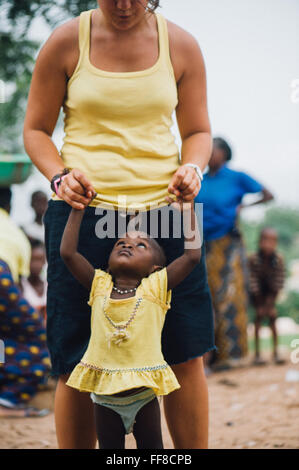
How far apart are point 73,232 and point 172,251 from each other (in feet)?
1.23

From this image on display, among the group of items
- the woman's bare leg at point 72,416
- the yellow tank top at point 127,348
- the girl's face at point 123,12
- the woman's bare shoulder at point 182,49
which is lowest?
the woman's bare leg at point 72,416

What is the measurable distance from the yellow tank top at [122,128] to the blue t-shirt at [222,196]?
334 centimetres

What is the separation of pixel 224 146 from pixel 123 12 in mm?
3734

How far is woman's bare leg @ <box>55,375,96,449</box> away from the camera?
2.34m

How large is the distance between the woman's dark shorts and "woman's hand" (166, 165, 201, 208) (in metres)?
0.18

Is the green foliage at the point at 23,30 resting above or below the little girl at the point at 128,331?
above

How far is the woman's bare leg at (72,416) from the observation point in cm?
234

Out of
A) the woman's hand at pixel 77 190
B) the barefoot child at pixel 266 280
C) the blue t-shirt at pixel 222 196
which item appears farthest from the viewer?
the barefoot child at pixel 266 280

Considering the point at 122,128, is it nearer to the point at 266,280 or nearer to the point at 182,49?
the point at 182,49

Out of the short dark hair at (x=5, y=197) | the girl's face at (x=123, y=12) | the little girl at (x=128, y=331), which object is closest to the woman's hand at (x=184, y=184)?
the little girl at (x=128, y=331)

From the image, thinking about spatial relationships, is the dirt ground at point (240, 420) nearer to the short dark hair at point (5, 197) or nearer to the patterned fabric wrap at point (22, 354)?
the patterned fabric wrap at point (22, 354)

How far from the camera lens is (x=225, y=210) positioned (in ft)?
18.5

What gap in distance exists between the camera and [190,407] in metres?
2.35

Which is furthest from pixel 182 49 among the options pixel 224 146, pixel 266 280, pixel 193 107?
pixel 266 280
